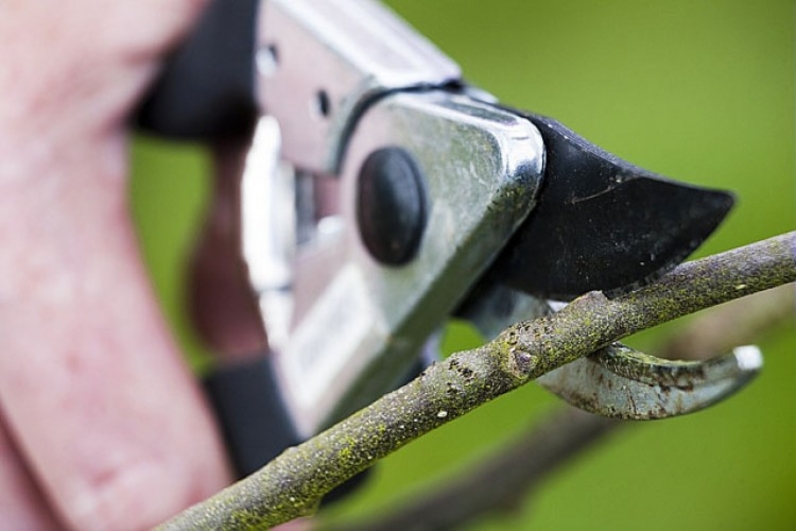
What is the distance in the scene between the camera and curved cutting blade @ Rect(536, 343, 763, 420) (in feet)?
0.98

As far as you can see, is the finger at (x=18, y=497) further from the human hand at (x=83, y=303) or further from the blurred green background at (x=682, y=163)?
the blurred green background at (x=682, y=163)

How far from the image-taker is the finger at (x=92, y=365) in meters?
0.49

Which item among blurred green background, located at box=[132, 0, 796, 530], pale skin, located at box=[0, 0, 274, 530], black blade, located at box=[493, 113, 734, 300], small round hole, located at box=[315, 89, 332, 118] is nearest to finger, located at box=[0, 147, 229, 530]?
pale skin, located at box=[0, 0, 274, 530]

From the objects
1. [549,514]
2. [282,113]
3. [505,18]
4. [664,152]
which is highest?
[282,113]

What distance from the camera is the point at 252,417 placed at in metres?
0.55

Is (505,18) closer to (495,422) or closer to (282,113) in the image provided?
(495,422)

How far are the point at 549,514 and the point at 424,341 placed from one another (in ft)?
2.08

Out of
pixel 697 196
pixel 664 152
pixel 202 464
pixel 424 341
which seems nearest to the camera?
pixel 697 196

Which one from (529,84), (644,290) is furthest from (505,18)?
(644,290)

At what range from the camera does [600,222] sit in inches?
12.5

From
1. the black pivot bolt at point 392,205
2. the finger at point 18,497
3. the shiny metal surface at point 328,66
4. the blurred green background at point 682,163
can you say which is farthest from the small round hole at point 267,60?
the blurred green background at point 682,163

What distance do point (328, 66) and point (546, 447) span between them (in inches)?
12.0

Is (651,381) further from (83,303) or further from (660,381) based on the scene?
(83,303)

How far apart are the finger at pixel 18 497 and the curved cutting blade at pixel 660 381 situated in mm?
335
